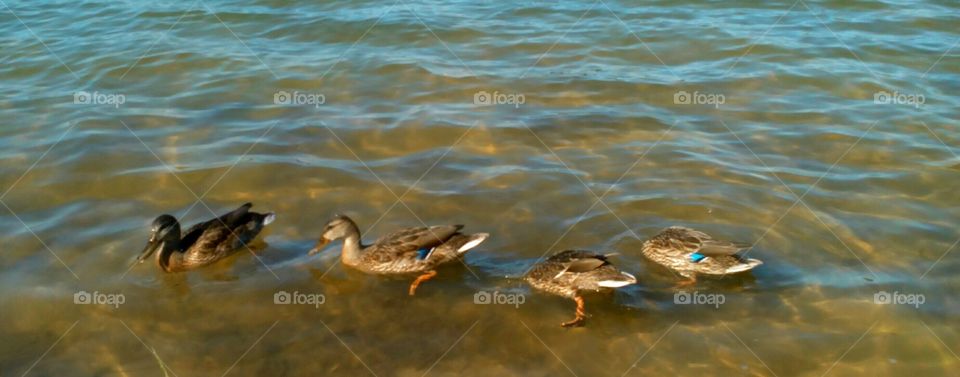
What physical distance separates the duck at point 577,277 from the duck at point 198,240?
310 centimetres

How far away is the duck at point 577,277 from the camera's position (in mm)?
6570

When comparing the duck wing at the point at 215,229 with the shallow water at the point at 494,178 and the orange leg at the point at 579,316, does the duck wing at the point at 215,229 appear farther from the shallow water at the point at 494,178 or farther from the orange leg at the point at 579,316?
the orange leg at the point at 579,316

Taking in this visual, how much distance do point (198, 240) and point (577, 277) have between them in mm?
3879

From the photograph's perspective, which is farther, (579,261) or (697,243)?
(697,243)

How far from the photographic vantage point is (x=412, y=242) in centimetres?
731

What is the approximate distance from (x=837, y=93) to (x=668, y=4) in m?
5.37

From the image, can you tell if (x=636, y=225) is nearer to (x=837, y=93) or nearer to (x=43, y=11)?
(x=837, y=93)

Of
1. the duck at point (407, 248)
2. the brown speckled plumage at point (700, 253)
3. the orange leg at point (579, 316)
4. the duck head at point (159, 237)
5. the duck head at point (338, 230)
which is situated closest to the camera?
the orange leg at point (579, 316)

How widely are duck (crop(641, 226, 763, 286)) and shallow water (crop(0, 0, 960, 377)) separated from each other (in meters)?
0.16

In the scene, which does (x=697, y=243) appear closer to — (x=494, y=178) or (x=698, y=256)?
(x=698, y=256)

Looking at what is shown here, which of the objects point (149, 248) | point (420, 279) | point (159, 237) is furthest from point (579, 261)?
point (149, 248)

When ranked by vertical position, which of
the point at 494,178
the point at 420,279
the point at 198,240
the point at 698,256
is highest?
the point at 698,256

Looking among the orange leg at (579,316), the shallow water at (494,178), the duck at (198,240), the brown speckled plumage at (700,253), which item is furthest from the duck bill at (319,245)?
the brown speckled plumage at (700,253)

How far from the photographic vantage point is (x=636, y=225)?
26.6 feet
